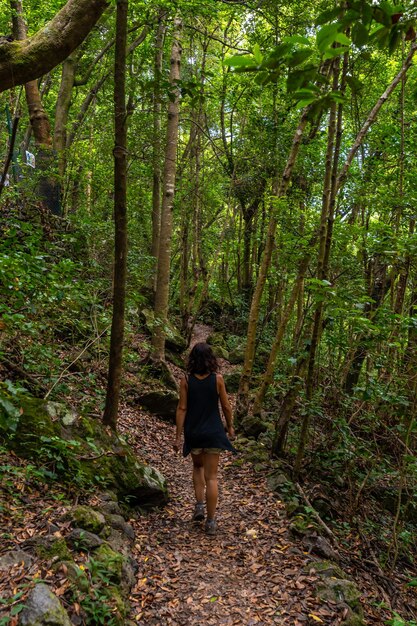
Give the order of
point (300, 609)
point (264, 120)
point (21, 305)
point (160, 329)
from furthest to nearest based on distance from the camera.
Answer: point (264, 120), point (160, 329), point (21, 305), point (300, 609)

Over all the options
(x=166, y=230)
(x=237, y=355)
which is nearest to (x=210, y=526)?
(x=166, y=230)

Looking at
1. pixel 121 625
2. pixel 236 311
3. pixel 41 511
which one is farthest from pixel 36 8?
pixel 121 625

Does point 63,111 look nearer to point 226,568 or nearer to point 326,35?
point 226,568

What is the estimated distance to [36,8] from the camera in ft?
42.2

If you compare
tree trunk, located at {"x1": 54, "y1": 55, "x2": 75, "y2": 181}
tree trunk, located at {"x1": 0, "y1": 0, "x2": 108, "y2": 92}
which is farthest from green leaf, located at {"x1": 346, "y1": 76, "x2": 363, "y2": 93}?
tree trunk, located at {"x1": 54, "y1": 55, "x2": 75, "y2": 181}

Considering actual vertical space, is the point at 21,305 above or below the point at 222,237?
below

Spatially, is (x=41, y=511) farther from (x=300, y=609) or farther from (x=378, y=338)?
(x=378, y=338)

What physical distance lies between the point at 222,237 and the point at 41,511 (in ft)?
39.2

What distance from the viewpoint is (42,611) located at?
2.34m

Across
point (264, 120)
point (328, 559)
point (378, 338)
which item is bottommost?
point (328, 559)

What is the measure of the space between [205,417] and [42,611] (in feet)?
7.55

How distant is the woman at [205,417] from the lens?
4.34 m

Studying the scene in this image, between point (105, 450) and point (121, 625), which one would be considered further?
point (105, 450)

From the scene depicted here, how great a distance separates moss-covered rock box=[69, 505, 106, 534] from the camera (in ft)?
11.1
